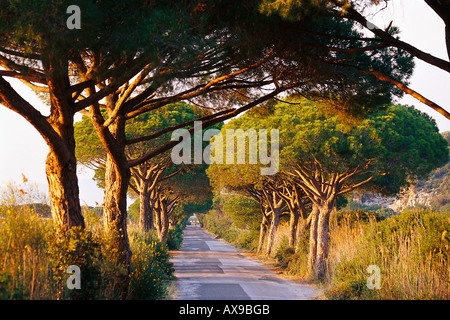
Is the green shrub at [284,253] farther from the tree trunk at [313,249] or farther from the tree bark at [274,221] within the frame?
the tree trunk at [313,249]

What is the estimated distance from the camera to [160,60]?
7590mm

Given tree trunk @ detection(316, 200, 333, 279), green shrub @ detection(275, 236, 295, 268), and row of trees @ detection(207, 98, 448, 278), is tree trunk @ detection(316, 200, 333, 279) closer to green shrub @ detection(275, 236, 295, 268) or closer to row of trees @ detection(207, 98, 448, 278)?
row of trees @ detection(207, 98, 448, 278)

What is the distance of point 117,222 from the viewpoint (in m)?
11.3

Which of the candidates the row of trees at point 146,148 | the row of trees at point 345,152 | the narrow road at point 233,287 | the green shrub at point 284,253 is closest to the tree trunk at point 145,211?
the row of trees at point 146,148

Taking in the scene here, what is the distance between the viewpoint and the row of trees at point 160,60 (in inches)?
280

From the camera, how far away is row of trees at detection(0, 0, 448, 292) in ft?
23.3

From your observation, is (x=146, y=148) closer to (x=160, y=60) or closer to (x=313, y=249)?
(x=313, y=249)

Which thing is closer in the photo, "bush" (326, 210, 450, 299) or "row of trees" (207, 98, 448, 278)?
"bush" (326, 210, 450, 299)

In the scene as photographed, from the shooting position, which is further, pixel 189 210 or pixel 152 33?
pixel 189 210

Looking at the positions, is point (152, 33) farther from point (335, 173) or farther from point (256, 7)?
point (335, 173)

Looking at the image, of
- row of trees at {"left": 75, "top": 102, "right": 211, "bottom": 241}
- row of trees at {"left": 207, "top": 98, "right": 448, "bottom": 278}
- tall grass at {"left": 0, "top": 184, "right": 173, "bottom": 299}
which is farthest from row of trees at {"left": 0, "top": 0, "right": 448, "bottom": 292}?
row of trees at {"left": 75, "top": 102, "right": 211, "bottom": 241}
